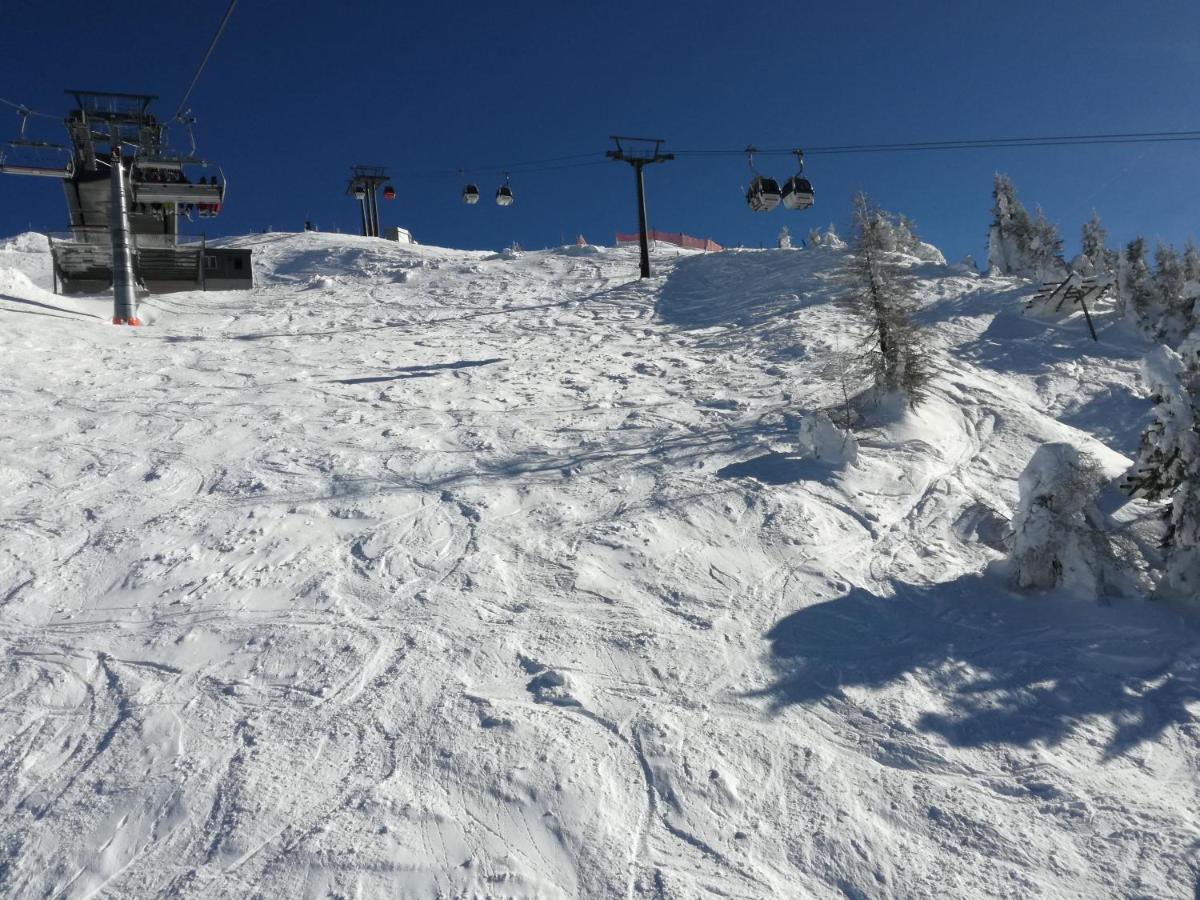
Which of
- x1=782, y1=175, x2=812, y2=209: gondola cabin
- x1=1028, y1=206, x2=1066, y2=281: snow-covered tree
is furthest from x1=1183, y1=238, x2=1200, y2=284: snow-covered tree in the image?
x1=782, y1=175, x2=812, y2=209: gondola cabin

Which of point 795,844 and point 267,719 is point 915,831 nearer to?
point 795,844

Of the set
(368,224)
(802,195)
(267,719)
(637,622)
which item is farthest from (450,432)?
(368,224)

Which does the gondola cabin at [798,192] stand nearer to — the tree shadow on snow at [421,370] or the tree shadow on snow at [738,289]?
the tree shadow on snow at [738,289]

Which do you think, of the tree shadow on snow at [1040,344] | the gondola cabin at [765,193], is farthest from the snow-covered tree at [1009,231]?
the gondola cabin at [765,193]

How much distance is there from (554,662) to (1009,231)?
48.7 m

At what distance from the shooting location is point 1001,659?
24.6 ft

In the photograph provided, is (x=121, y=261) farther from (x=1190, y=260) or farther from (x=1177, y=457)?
(x=1190, y=260)

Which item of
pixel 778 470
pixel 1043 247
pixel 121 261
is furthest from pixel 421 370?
pixel 1043 247

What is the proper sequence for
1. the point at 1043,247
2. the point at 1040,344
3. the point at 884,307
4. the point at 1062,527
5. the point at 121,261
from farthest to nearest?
the point at 1043,247
the point at 121,261
the point at 1040,344
the point at 884,307
the point at 1062,527

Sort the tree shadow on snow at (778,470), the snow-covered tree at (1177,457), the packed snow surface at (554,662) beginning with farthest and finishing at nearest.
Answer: the tree shadow on snow at (778,470)
the snow-covered tree at (1177,457)
the packed snow surface at (554,662)

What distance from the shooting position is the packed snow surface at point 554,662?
202 inches

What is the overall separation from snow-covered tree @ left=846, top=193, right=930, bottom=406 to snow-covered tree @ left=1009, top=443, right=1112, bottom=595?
576 centimetres

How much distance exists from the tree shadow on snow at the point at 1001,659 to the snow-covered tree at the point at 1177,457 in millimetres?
671

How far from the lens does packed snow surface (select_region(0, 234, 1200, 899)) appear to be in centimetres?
514
